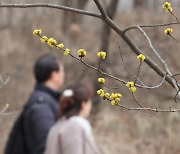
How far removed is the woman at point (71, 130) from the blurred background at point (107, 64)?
3.45 meters

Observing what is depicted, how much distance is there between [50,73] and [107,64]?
4.50 metres

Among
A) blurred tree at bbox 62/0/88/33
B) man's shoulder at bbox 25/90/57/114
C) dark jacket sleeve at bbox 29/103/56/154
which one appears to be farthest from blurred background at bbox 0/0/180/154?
dark jacket sleeve at bbox 29/103/56/154

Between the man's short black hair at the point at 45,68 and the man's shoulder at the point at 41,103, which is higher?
the man's short black hair at the point at 45,68

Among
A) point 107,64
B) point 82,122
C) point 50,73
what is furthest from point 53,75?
point 107,64

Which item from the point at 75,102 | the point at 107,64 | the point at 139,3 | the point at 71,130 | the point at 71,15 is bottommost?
the point at 71,15

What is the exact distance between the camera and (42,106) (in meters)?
4.02

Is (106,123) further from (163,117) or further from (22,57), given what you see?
(22,57)

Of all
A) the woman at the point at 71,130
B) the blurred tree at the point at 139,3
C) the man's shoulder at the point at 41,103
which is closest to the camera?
the woman at the point at 71,130

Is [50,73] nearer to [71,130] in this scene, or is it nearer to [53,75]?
[53,75]

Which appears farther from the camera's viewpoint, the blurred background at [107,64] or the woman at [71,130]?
the blurred background at [107,64]

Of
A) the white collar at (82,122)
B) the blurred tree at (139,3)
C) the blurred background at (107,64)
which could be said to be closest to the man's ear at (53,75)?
the white collar at (82,122)

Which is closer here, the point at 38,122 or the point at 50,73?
the point at 38,122

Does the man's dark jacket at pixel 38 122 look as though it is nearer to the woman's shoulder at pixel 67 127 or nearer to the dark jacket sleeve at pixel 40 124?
the dark jacket sleeve at pixel 40 124

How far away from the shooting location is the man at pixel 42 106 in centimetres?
394
